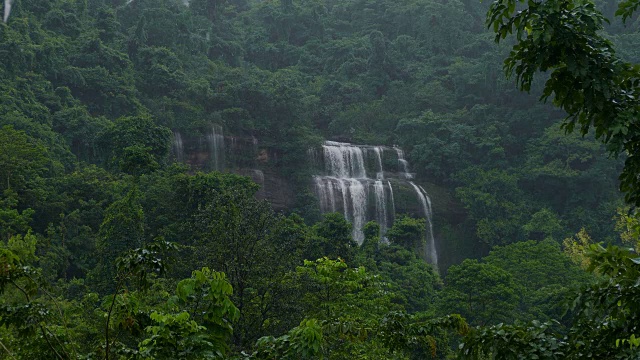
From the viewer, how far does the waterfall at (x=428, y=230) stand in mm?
33844

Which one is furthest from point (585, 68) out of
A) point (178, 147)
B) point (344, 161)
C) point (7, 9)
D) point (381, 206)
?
point (7, 9)

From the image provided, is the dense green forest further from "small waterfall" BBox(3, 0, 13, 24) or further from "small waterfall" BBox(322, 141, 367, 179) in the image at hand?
"small waterfall" BBox(322, 141, 367, 179)

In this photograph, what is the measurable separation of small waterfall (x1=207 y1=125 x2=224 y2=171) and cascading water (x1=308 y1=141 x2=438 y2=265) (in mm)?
4390

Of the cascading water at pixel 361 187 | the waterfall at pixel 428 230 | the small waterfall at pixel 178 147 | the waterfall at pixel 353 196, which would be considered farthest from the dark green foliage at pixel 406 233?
the small waterfall at pixel 178 147

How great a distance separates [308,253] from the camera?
2247 centimetres

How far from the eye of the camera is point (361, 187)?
109 ft

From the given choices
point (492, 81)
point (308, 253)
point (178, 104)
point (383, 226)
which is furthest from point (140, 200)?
point (492, 81)

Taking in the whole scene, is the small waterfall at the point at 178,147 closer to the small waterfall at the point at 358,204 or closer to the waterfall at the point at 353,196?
the waterfall at the point at 353,196

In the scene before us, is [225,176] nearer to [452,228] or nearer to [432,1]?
[452,228]

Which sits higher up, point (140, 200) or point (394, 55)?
point (394, 55)

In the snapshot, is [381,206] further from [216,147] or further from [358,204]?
[216,147]

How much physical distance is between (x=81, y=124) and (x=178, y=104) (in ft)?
18.2

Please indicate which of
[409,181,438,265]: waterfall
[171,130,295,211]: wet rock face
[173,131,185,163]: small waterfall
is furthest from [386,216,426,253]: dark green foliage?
[173,131,185,163]: small waterfall

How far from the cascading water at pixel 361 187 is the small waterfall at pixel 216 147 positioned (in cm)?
439
